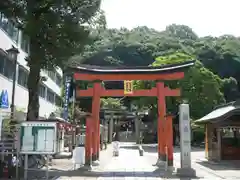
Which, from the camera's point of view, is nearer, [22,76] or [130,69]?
[130,69]

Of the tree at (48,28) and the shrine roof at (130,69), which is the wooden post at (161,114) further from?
the tree at (48,28)

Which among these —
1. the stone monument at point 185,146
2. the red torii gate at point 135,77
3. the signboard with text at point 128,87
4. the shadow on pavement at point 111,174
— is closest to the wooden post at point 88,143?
the shadow on pavement at point 111,174

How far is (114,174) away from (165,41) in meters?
66.4

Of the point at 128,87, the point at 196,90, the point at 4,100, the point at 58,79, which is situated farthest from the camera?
the point at 58,79

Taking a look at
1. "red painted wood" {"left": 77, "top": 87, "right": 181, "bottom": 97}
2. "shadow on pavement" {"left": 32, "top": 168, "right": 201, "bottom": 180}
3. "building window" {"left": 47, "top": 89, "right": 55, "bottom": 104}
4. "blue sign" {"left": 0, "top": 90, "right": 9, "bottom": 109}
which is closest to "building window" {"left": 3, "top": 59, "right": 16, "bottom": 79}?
"blue sign" {"left": 0, "top": 90, "right": 9, "bottom": 109}

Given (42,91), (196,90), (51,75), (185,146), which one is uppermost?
(51,75)

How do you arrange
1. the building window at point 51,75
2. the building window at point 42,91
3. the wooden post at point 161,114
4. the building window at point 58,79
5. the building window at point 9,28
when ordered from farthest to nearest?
the building window at point 58,79 < the building window at point 51,75 < the building window at point 42,91 < the building window at point 9,28 < the wooden post at point 161,114

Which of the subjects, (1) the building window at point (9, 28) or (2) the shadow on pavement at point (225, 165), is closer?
(2) the shadow on pavement at point (225, 165)

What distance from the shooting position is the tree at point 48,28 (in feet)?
55.4

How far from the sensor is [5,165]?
14.4 meters

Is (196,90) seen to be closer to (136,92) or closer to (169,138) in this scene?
(136,92)

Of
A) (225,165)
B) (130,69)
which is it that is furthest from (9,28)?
(225,165)

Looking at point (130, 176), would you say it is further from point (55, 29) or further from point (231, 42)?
point (231, 42)

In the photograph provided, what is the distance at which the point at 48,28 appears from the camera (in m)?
17.2
